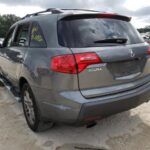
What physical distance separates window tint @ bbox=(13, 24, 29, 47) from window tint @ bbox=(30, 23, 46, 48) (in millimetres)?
241

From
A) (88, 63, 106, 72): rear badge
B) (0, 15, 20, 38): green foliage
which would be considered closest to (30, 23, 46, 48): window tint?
(88, 63, 106, 72): rear badge

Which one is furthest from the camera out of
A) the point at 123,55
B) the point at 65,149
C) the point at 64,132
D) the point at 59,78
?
the point at 64,132

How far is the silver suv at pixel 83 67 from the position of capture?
105 inches

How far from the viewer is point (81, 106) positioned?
104 inches

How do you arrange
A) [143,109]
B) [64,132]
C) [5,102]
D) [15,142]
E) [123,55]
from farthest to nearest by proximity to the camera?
1. [5,102]
2. [143,109]
3. [64,132]
4. [15,142]
5. [123,55]

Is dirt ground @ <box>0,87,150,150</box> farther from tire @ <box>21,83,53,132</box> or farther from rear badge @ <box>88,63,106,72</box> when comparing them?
rear badge @ <box>88,63,106,72</box>

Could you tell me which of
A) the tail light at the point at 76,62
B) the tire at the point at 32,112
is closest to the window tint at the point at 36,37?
the tail light at the point at 76,62

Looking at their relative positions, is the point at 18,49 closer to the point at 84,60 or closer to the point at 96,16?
the point at 96,16

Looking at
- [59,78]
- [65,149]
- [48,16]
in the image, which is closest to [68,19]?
[48,16]

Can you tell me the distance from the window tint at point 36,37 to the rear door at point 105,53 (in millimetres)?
361

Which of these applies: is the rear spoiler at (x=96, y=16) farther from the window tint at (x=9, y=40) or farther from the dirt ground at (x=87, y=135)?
the window tint at (x=9, y=40)

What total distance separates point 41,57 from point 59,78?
0.44 m

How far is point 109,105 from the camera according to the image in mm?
2771

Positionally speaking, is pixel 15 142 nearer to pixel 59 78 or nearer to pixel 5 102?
pixel 59 78
